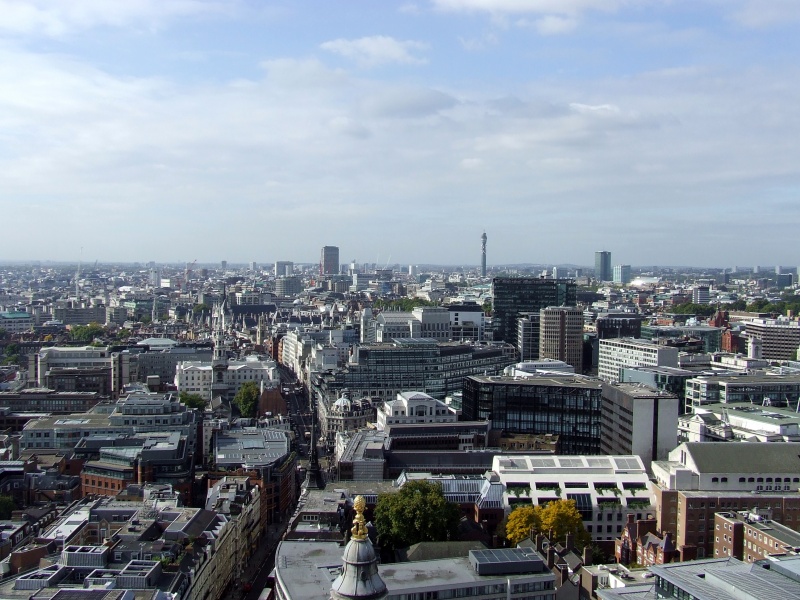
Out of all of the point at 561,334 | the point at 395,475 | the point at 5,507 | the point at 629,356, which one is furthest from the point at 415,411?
the point at 561,334

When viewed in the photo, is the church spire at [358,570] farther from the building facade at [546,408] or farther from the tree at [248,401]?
the tree at [248,401]

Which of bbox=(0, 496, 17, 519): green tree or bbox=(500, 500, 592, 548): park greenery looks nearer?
bbox=(500, 500, 592, 548): park greenery

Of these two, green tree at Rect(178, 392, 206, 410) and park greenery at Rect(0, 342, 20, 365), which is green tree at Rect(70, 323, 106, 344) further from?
green tree at Rect(178, 392, 206, 410)

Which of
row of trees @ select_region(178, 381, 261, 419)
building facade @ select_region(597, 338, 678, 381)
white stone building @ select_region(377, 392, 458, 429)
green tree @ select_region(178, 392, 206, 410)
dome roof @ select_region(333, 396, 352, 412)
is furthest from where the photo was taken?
building facade @ select_region(597, 338, 678, 381)

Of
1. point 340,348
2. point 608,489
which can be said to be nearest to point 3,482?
point 608,489

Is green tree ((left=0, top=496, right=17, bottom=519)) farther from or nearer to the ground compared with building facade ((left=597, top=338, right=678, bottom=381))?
nearer to the ground

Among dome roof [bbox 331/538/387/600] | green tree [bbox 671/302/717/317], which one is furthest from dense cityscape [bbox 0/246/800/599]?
green tree [bbox 671/302/717/317]

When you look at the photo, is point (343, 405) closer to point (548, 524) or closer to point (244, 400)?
point (244, 400)
